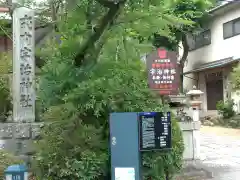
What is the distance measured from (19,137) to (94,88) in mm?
2558

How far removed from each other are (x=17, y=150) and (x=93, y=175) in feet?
8.41

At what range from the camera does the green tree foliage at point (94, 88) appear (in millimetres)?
6066

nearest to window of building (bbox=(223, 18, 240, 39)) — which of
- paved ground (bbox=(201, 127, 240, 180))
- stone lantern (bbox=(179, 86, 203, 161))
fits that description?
paved ground (bbox=(201, 127, 240, 180))

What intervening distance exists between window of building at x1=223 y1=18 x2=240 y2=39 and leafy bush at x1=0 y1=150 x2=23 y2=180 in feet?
61.9

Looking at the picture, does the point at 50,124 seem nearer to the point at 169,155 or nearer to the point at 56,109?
the point at 56,109

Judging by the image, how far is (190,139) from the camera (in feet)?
32.8

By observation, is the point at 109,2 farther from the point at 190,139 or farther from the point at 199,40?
the point at 199,40

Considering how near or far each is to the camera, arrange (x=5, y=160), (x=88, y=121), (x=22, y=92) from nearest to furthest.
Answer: (x=88, y=121)
(x=5, y=160)
(x=22, y=92)

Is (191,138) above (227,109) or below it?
below

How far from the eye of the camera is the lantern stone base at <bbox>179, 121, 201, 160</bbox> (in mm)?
9898

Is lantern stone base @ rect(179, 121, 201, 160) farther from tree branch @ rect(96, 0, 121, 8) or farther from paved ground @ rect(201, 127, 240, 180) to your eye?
tree branch @ rect(96, 0, 121, 8)

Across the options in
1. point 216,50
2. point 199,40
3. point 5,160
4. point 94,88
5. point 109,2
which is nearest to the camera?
point 109,2

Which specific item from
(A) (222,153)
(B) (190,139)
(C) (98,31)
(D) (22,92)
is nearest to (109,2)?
(C) (98,31)

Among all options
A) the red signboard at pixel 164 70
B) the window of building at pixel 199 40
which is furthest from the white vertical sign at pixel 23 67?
the window of building at pixel 199 40
